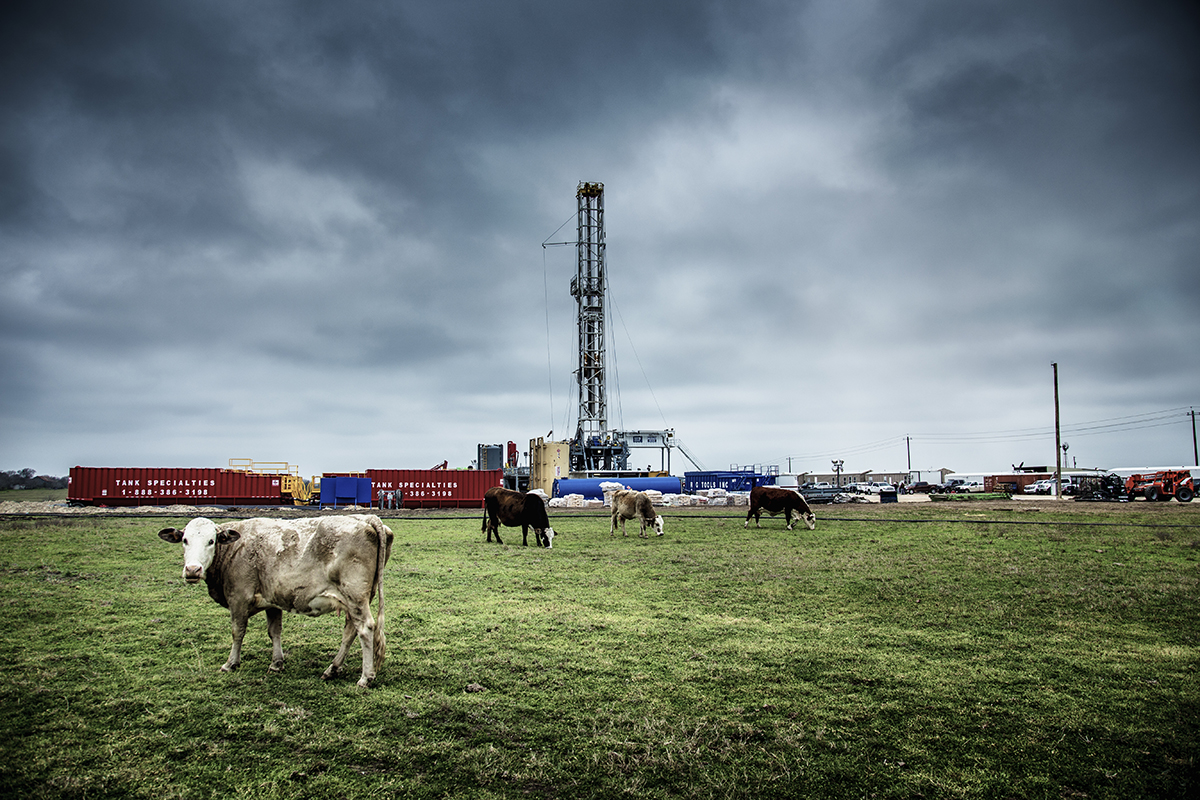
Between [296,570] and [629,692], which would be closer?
[629,692]

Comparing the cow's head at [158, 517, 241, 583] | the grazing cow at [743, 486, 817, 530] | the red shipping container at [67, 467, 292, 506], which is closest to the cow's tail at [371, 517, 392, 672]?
the cow's head at [158, 517, 241, 583]

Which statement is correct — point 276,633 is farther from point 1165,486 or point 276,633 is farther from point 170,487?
point 1165,486

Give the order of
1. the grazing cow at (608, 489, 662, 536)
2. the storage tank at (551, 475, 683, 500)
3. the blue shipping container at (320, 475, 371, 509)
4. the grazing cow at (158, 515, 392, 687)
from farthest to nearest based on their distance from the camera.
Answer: the storage tank at (551, 475, 683, 500)
the blue shipping container at (320, 475, 371, 509)
the grazing cow at (608, 489, 662, 536)
the grazing cow at (158, 515, 392, 687)

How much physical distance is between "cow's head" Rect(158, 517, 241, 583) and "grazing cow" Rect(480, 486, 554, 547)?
10947 mm

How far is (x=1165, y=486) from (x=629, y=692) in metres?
53.9

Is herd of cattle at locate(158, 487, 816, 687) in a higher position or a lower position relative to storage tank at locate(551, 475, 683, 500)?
higher

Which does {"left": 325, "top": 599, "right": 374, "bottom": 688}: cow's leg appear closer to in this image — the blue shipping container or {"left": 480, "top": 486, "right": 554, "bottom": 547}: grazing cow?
{"left": 480, "top": 486, "right": 554, "bottom": 547}: grazing cow

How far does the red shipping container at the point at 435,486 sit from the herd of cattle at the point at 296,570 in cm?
3408

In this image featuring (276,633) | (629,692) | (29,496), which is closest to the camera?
(629,692)

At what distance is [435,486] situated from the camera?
40.0m

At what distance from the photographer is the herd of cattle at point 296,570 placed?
18.8ft

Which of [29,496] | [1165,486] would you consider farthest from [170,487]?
[1165,486]

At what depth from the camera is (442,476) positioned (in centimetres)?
4016

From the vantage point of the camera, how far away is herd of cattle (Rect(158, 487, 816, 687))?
5.73 metres
